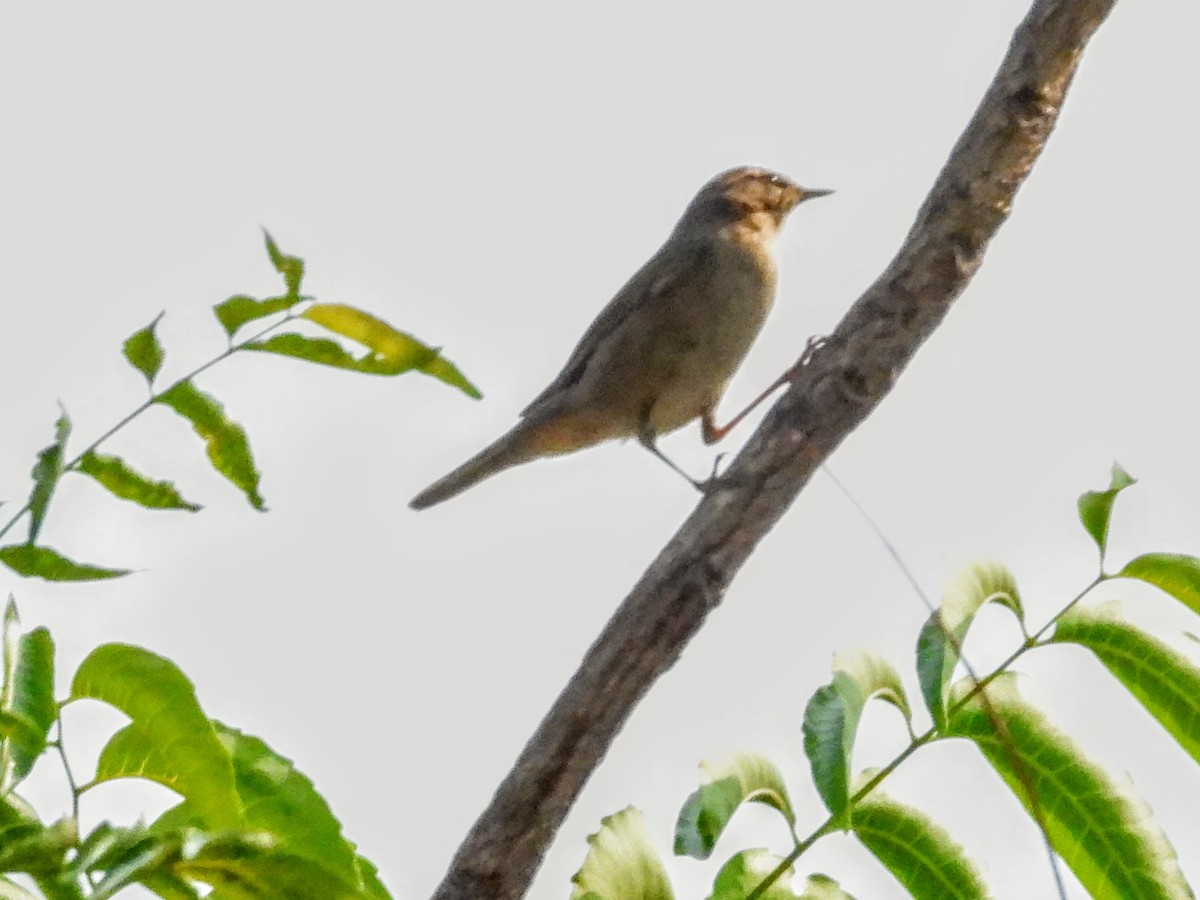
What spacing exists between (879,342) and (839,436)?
0.78 ft

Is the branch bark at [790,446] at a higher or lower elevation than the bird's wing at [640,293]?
lower

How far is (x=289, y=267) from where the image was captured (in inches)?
95.2

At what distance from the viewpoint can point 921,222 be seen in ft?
12.0

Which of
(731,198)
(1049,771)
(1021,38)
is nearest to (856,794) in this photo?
(1049,771)

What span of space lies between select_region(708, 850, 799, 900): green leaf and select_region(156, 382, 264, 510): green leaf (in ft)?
3.12

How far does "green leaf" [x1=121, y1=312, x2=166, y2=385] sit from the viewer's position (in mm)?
2398

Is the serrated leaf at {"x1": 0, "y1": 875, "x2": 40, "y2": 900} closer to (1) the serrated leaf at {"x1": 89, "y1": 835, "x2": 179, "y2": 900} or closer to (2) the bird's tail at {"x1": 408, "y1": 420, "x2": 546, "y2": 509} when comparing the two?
(1) the serrated leaf at {"x1": 89, "y1": 835, "x2": 179, "y2": 900}

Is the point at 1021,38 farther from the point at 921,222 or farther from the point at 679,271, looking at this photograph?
the point at 679,271

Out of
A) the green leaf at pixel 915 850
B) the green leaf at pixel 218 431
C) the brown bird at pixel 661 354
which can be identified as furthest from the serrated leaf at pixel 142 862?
the brown bird at pixel 661 354

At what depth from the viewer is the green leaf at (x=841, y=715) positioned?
2.56m

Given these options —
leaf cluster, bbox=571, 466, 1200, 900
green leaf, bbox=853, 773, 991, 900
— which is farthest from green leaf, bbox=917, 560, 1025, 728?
green leaf, bbox=853, 773, 991, 900

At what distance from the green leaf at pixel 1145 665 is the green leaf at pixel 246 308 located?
1.46m

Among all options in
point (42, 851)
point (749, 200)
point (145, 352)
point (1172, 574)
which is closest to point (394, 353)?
point (145, 352)

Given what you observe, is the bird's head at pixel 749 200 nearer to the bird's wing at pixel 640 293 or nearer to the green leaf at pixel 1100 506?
the bird's wing at pixel 640 293
